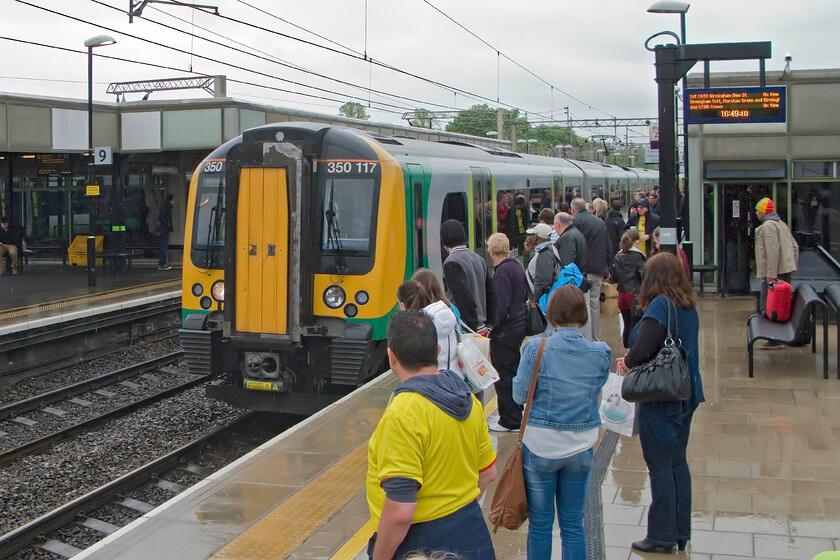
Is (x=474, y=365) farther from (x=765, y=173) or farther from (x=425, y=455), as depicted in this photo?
(x=765, y=173)

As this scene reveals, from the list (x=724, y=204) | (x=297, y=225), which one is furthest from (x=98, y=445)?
(x=724, y=204)

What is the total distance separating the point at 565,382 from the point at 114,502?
16.5ft

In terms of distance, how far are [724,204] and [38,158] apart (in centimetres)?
1811

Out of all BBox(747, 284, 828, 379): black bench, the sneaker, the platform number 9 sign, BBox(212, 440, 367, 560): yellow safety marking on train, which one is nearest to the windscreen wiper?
the sneaker

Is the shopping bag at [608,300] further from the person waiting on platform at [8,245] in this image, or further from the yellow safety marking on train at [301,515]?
the person waiting on platform at [8,245]

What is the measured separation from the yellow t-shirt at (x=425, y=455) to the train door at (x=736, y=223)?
43.1 feet

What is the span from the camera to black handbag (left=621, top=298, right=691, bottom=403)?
4922 millimetres

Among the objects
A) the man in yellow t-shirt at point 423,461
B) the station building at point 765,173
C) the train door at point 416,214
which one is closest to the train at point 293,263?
the train door at point 416,214

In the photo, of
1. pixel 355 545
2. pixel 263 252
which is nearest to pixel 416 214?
pixel 263 252

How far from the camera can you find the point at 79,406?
11781 millimetres

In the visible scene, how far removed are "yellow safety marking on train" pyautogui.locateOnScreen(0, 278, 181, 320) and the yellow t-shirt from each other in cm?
1324

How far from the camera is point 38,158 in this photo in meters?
25.3

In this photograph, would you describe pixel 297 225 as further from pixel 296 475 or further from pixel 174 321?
pixel 174 321

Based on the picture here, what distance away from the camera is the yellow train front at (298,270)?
30.3ft
